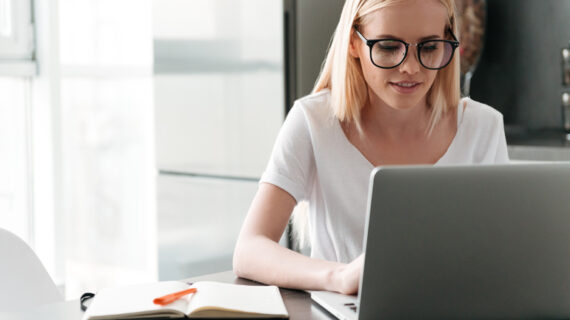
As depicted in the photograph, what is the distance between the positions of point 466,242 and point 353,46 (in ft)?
2.09

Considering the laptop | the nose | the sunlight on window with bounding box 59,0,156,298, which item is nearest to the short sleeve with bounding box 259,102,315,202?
the nose

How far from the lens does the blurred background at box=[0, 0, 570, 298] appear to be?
2391 millimetres

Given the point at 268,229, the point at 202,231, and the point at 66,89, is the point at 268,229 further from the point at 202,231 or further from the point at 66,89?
the point at 66,89

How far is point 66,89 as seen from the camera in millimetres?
3041

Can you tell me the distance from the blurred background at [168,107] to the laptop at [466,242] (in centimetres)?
122

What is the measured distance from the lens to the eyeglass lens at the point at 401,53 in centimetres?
128

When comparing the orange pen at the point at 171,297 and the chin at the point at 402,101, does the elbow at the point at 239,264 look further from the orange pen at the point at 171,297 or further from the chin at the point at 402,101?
the chin at the point at 402,101

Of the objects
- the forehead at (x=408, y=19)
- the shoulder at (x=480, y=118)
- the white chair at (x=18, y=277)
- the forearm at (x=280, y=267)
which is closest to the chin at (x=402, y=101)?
the forehead at (x=408, y=19)

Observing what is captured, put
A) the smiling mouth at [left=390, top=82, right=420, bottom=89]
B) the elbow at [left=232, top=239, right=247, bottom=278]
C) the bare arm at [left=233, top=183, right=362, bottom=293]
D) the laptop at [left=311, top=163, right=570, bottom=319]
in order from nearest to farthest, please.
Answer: the laptop at [left=311, top=163, right=570, bottom=319], the bare arm at [left=233, top=183, right=362, bottom=293], the elbow at [left=232, top=239, right=247, bottom=278], the smiling mouth at [left=390, top=82, right=420, bottom=89]

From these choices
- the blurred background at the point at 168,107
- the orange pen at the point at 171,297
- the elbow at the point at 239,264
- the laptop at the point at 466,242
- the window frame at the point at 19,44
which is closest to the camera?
the laptop at the point at 466,242

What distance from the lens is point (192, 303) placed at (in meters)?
0.92

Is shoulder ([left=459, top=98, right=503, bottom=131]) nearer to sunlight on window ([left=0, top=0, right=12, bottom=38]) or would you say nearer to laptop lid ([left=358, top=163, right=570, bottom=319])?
laptop lid ([left=358, top=163, right=570, bottom=319])

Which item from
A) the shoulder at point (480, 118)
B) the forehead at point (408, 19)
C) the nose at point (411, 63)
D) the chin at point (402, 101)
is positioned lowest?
the shoulder at point (480, 118)

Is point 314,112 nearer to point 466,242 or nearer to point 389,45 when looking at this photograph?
point 389,45
